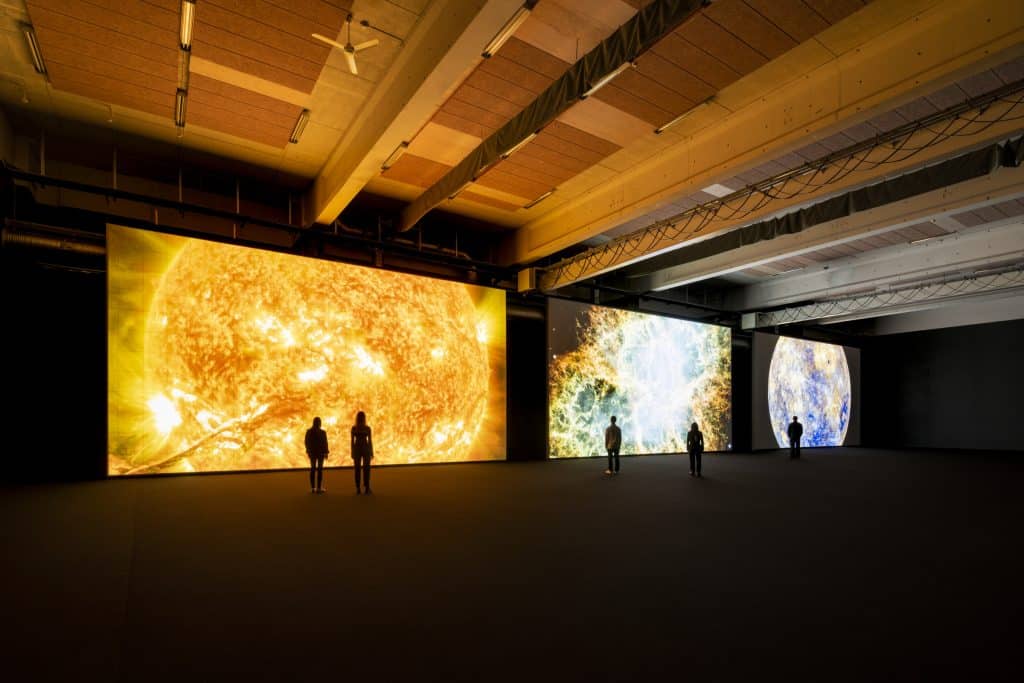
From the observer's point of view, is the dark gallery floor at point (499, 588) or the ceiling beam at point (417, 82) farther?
the ceiling beam at point (417, 82)

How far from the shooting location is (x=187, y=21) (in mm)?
5504

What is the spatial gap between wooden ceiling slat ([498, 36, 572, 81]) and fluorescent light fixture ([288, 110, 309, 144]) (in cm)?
332

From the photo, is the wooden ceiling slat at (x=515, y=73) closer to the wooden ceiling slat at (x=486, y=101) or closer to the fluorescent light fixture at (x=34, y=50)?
the wooden ceiling slat at (x=486, y=101)

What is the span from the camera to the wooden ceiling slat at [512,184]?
31.0 ft

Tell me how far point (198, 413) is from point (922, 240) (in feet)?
53.1

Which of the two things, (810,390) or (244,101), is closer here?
(244,101)

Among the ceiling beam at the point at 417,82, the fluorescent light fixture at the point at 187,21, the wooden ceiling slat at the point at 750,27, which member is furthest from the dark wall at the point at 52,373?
the wooden ceiling slat at the point at 750,27

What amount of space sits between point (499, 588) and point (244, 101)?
736cm

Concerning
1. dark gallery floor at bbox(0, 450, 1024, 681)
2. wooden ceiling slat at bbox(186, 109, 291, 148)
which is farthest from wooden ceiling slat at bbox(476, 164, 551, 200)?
dark gallery floor at bbox(0, 450, 1024, 681)

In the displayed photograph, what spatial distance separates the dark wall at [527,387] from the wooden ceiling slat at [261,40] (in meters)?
7.95

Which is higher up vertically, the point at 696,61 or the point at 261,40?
the point at 261,40

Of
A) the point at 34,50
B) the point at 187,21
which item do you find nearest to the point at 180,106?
the point at 34,50

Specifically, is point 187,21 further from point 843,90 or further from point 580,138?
point 843,90

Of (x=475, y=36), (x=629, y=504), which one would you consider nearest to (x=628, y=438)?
(x=629, y=504)
